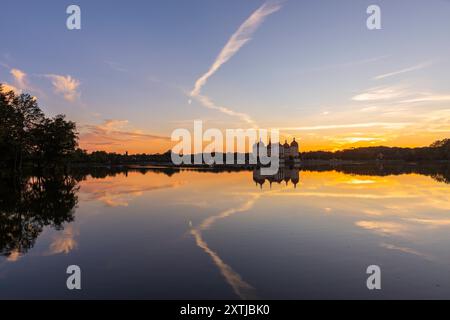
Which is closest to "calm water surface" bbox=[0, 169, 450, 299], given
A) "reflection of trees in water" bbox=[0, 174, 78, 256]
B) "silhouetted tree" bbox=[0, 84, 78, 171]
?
"reflection of trees in water" bbox=[0, 174, 78, 256]

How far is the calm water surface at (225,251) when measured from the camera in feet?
39.7

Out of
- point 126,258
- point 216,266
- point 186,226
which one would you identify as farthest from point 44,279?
point 186,226

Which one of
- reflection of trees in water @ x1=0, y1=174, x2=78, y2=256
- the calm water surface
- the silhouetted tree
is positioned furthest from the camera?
the silhouetted tree

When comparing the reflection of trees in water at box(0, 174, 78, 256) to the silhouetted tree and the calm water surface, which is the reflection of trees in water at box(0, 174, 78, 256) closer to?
the calm water surface

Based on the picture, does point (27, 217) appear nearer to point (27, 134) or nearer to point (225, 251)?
point (225, 251)

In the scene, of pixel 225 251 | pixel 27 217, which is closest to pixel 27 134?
pixel 27 217

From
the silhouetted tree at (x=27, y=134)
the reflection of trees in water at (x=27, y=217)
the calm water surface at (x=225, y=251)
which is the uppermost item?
the silhouetted tree at (x=27, y=134)

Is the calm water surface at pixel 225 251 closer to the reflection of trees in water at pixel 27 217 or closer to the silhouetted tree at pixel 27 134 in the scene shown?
the reflection of trees in water at pixel 27 217

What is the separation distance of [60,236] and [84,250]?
3.98m

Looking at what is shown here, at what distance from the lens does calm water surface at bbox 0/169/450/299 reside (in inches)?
476

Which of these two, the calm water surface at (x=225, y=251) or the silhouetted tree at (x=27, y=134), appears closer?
the calm water surface at (x=225, y=251)

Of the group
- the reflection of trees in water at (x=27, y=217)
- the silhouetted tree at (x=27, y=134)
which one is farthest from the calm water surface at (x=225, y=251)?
the silhouetted tree at (x=27, y=134)

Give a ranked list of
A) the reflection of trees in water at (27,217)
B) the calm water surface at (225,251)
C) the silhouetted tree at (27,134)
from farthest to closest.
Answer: the silhouetted tree at (27,134) < the reflection of trees in water at (27,217) < the calm water surface at (225,251)
